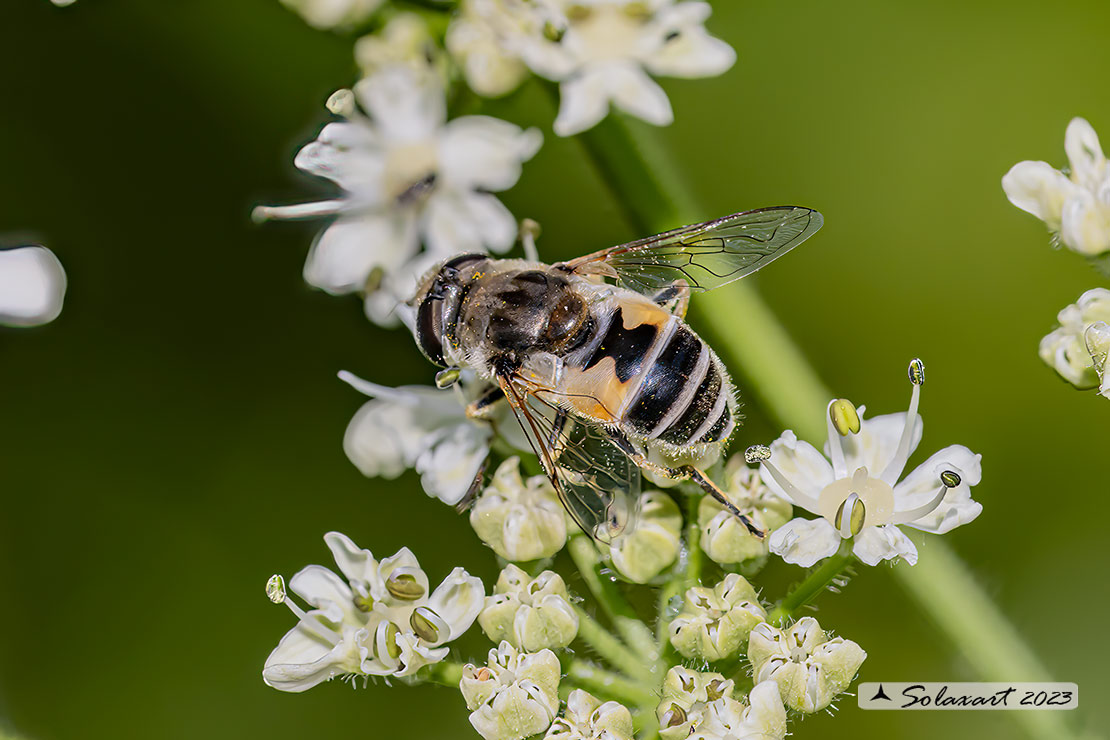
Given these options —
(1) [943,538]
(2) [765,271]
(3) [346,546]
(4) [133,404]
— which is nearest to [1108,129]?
(2) [765,271]

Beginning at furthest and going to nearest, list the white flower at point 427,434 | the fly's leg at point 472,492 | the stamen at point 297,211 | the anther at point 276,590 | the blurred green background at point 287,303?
the blurred green background at point 287,303 < the stamen at point 297,211 < the white flower at point 427,434 < the fly's leg at point 472,492 < the anther at point 276,590

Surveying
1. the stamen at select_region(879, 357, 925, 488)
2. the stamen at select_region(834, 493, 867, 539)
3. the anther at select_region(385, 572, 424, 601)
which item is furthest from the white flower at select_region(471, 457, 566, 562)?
the stamen at select_region(879, 357, 925, 488)

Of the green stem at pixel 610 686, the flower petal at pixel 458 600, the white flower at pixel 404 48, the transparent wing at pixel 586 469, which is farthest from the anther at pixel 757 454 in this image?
the white flower at pixel 404 48

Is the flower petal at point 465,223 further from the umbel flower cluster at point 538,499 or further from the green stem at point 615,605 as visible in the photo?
the green stem at point 615,605

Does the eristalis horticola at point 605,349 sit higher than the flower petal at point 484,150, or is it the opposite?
the flower petal at point 484,150

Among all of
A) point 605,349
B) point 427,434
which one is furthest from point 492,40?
point 427,434

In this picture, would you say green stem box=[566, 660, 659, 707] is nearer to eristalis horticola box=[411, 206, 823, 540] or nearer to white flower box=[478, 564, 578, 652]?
white flower box=[478, 564, 578, 652]

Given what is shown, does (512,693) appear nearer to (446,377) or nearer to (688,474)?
(688,474)
